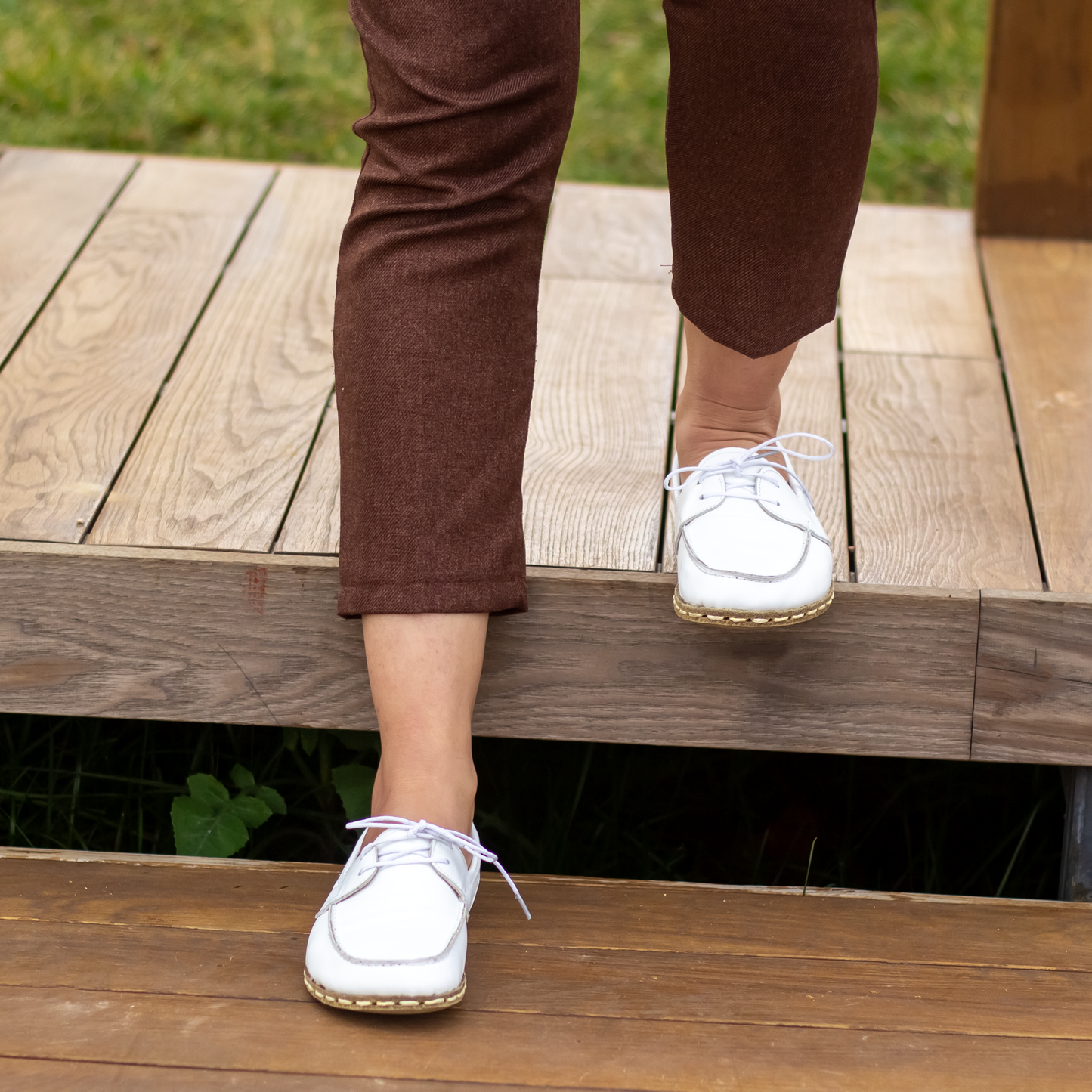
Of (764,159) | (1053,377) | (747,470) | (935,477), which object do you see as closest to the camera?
(764,159)

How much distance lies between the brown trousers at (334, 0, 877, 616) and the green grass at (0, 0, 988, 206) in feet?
5.03

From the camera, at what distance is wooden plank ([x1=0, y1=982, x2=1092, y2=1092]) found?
85 cm

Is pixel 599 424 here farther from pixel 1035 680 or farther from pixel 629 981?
pixel 629 981

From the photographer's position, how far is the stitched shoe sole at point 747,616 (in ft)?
3.23

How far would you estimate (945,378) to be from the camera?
143 centimetres

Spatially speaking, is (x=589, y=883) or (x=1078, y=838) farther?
(x=1078, y=838)

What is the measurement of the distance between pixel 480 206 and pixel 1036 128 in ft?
3.75

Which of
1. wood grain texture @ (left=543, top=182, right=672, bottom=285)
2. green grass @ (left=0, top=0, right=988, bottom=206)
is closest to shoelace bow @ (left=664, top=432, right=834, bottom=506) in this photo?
wood grain texture @ (left=543, top=182, right=672, bottom=285)

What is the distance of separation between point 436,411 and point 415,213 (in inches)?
5.2

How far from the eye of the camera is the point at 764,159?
94 cm

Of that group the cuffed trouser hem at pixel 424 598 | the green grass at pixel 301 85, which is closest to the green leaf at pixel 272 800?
the cuffed trouser hem at pixel 424 598

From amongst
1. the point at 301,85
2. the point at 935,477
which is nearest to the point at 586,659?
the point at 935,477

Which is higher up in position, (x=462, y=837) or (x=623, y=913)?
(x=462, y=837)

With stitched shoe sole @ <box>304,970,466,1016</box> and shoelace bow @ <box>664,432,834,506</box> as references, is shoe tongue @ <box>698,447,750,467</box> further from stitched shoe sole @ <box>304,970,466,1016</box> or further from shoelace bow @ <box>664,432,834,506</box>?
stitched shoe sole @ <box>304,970,466,1016</box>
